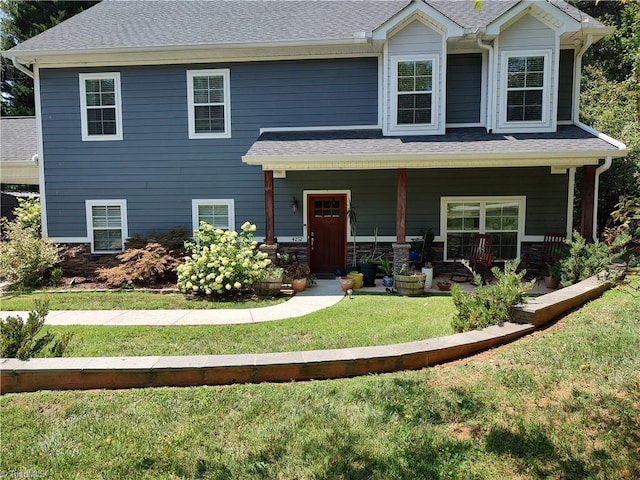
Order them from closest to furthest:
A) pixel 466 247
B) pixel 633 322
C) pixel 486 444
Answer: pixel 486 444
pixel 633 322
pixel 466 247

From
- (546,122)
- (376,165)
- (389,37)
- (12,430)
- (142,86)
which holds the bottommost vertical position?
(12,430)

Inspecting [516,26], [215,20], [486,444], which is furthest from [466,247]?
[215,20]

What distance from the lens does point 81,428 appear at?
2992 millimetres

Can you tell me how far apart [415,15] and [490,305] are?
283 inches

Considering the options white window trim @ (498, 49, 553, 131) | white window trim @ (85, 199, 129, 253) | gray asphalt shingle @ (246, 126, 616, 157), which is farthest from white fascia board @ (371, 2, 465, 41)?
white window trim @ (85, 199, 129, 253)

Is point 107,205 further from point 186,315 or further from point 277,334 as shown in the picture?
point 277,334

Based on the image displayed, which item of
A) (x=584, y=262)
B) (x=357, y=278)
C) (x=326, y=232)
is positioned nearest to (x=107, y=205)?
(x=326, y=232)

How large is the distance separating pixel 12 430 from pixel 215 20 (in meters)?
10.7

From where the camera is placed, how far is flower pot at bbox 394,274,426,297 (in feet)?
25.6

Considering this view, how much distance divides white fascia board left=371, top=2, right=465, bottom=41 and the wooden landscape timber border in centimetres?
742

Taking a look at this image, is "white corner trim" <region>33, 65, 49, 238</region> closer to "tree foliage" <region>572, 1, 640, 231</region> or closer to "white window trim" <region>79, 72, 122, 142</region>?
"white window trim" <region>79, 72, 122, 142</region>

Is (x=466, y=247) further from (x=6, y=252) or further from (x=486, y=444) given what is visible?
(x=6, y=252)

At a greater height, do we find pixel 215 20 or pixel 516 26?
pixel 215 20

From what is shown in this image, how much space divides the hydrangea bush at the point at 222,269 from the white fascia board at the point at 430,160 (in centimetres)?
183
